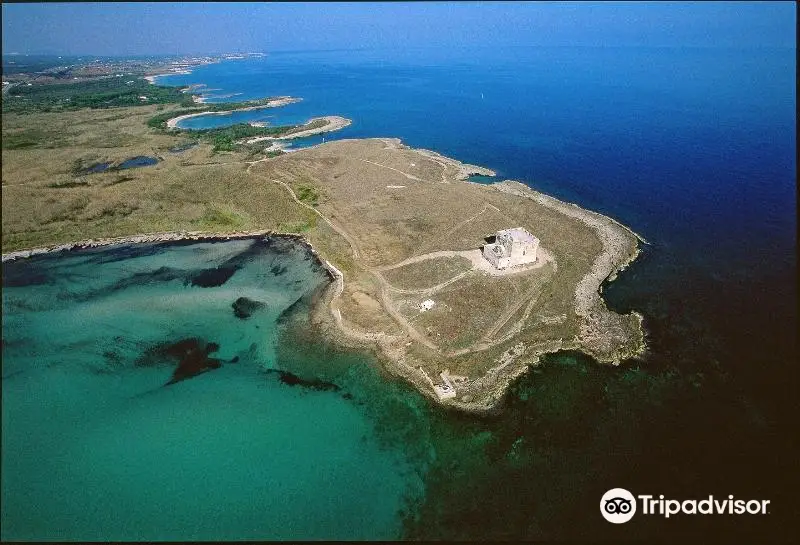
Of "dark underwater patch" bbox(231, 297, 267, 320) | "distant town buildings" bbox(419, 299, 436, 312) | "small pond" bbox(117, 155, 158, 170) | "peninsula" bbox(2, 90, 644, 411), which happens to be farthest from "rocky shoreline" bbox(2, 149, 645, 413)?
"small pond" bbox(117, 155, 158, 170)

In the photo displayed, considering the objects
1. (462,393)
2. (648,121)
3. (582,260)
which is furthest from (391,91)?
(462,393)

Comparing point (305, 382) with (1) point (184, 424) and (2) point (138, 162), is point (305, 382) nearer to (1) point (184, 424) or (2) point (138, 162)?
(1) point (184, 424)

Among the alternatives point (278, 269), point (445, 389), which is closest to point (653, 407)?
point (445, 389)

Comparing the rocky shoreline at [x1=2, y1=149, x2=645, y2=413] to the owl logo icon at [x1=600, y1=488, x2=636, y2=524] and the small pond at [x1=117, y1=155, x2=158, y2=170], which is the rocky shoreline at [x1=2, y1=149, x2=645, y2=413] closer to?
the owl logo icon at [x1=600, y1=488, x2=636, y2=524]

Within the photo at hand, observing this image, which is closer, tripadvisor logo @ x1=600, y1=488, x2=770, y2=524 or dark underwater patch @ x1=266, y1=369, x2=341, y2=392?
tripadvisor logo @ x1=600, y1=488, x2=770, y2=524

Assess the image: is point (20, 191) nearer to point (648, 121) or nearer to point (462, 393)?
point (462, 393)

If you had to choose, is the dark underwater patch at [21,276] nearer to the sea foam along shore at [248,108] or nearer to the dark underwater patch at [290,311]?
the dark underwater patch at [290,311]

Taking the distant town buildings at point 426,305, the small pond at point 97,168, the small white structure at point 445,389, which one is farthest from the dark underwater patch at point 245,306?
the small pond at point 97,168
